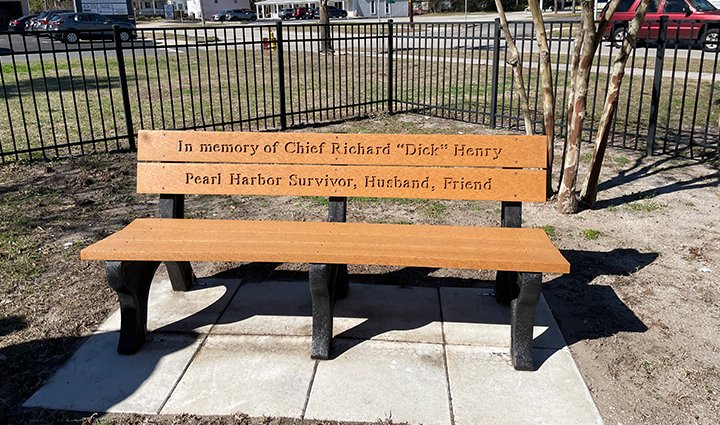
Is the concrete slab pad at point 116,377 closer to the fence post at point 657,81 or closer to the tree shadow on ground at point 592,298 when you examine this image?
the tree shadow on ground at point 592,298

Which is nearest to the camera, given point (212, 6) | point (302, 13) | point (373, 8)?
point (302, 13)

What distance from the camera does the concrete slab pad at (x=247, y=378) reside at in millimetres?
2941

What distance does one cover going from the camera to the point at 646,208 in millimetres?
5738

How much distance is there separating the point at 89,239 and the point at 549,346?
12.0 ft

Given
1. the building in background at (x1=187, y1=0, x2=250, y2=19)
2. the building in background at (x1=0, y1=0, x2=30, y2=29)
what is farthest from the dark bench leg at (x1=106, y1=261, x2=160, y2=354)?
the building in background at (x1=187, y1=0, x2=250, y2=19)

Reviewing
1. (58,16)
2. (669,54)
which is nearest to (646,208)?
(669,54)

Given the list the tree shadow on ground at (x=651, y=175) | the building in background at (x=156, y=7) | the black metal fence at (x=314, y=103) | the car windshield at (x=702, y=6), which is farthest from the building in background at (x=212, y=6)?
the tree shadow on ground at (x=651, y=175)

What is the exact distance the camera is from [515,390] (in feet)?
10.0

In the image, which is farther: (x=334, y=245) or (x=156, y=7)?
(x=156, y=7)

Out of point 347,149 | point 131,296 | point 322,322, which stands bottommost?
point 322,322

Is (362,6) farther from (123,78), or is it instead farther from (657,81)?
(657,81)

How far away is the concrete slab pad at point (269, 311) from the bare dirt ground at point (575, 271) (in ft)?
1.15

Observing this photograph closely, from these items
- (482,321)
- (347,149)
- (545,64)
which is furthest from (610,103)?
(347,149)

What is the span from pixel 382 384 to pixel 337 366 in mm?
288
